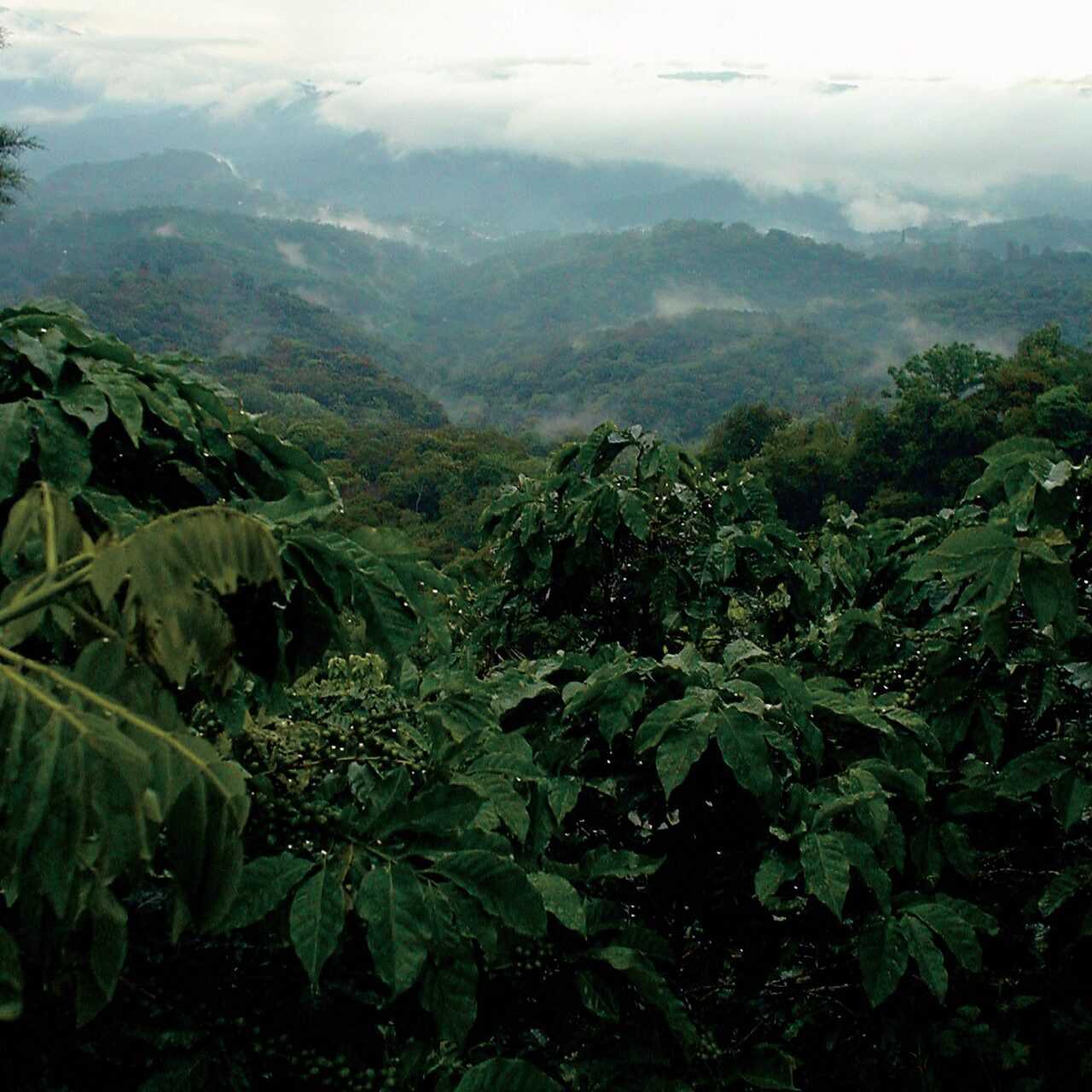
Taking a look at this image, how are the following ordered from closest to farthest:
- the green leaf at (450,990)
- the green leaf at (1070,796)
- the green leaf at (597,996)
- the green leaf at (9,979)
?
the green leaf at (9,979) < the green leaf at (450,990) < the green leaf at (597,996) < the green leaf at (1070,796)

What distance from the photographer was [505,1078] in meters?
2.14

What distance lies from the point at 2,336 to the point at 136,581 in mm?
1576

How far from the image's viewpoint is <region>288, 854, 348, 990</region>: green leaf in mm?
1897

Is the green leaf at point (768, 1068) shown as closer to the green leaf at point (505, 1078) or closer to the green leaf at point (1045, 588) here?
the green leaf at point (505, 1078)

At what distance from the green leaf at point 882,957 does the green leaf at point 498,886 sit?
0.98 metres

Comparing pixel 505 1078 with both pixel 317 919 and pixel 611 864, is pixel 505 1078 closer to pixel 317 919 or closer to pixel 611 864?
pixel 317 919

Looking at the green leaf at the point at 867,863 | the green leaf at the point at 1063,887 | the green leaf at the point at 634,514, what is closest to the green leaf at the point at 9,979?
the green leaf at the point at 867,863

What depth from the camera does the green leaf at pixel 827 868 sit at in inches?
97.2

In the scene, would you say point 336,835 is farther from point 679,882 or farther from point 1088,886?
point 1088,886

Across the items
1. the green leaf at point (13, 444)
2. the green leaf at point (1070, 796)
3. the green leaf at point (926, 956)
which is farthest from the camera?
the green leaf at point (1070, 796)

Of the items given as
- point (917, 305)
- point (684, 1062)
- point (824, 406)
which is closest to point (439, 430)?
point (824, 406)

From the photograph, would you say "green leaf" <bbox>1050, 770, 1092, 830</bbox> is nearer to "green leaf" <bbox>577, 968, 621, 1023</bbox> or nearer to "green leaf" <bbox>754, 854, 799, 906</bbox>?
"green leaf" <bbox>754, 854, 799, 906</bbox>

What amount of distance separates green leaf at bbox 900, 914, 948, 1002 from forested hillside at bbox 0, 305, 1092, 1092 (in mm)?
11

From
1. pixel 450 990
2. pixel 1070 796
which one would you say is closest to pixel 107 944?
pixel 450 990
